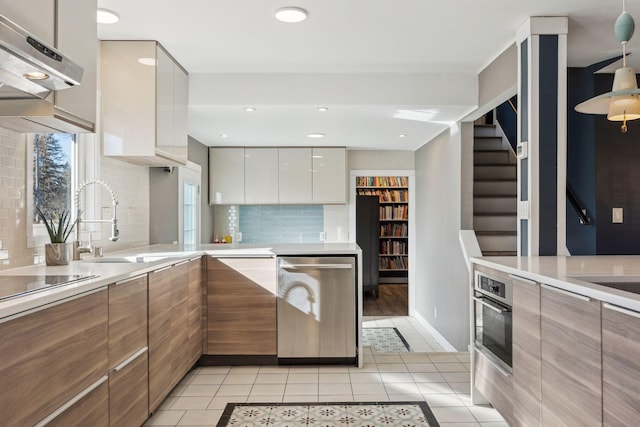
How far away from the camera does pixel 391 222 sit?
8719 mm

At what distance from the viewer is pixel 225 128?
4.61 meters

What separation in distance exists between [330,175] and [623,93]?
4101mm

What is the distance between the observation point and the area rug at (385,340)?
474 cm

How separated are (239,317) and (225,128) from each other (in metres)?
2.06

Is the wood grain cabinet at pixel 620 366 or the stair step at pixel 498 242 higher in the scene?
the stair step at pixel 498 242

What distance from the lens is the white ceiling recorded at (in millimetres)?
2582

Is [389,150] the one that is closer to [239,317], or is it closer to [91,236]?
[239,317]

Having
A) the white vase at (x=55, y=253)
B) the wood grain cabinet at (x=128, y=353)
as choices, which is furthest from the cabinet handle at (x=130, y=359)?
the white vase at (x=55, y=253)

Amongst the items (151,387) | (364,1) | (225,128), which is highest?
(364,1)

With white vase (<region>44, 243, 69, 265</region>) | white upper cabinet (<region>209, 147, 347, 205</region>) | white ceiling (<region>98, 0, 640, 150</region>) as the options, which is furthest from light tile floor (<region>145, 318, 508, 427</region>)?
white upper cabinet (<region>209, 147, 347, 205</region>)

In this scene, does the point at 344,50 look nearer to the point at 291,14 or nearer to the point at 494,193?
the point at 291,14

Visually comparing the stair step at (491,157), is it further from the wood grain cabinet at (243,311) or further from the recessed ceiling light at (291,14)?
the recessed ceiling light at (291,14)

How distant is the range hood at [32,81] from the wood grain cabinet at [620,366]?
2.10 metres

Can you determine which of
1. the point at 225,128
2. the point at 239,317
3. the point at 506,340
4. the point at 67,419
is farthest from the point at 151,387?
the point at 225,128
